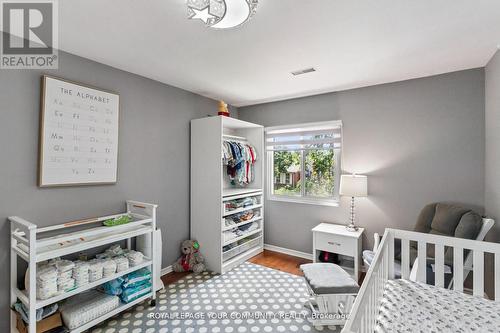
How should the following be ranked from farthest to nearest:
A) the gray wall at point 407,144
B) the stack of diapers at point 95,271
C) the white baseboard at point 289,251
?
the white baseboard at point 289,251 → the gray wall at point 407,144 → the stack of diapers at point 95,271

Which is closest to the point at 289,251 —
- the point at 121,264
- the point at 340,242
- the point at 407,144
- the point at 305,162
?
the point at 340,242

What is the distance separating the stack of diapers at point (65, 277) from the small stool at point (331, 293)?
6.11ft

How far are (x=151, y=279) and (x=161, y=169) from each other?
1.21 metres

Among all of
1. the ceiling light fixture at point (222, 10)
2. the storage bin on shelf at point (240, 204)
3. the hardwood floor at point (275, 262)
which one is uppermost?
the ceiling light fixture at point (222, 10)

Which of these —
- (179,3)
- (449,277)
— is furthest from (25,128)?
(449,277)

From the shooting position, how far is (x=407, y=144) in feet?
9.04

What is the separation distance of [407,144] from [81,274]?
3.43 meters

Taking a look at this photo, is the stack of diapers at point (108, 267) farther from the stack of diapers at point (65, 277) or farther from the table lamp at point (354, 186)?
the table lamp at point (354, 186)

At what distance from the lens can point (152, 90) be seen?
2766 millimetres

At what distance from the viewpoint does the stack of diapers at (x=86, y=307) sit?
1772 mm

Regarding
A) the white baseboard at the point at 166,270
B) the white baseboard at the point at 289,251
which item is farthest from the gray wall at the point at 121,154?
the white baseboard at the point at 289,251

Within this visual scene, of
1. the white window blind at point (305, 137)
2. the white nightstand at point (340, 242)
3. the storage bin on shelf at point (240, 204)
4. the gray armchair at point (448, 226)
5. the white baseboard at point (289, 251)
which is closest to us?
the gray armchair at point (448, 226)

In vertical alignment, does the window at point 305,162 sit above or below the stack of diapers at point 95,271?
above

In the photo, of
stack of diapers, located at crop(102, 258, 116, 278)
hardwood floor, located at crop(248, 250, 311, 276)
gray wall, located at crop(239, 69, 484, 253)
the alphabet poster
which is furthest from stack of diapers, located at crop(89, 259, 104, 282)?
gray wall, located at crop(239, 69, 484, 253)
